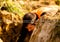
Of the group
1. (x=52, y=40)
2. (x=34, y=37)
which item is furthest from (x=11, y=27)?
(x=52, y=40)

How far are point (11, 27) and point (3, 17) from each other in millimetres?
→ 456

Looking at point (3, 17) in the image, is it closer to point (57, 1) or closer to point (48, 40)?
point (57, 1)

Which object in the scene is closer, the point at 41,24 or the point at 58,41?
the point at 58,41

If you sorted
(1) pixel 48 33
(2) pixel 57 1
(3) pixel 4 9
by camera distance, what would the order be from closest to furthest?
(1) pixel 48 33 → (3) pixel 4 9 → (2) pixel 57 1

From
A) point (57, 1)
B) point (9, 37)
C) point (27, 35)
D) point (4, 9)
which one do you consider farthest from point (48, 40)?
point (57, 1)

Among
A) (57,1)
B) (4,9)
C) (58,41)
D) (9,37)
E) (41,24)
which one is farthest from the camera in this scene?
(57,1)

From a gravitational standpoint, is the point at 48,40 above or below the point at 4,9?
above

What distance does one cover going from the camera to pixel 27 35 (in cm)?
652

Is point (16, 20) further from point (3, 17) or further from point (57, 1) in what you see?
point (57, 1)

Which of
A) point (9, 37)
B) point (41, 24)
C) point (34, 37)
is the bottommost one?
point (9, 37)

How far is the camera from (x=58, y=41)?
2.23 m

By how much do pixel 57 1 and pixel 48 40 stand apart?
8465 mm

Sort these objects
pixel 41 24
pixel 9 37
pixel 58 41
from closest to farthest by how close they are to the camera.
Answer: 1. pixel 58 41
2. pixel 41 24
3. pixel 9 37

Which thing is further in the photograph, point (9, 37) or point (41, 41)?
point (9, 37)
